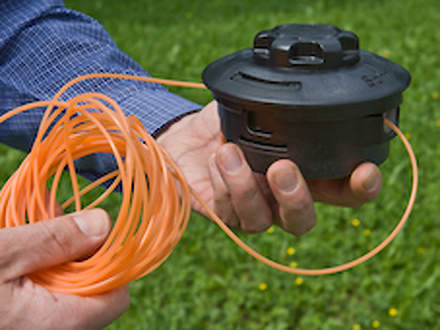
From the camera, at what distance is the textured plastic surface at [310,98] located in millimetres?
1336

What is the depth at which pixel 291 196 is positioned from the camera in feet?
5.13

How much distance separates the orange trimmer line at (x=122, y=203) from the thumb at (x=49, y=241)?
5cm

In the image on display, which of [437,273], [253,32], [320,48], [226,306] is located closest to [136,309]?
[226,306]

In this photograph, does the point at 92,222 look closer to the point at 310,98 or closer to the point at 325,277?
the point at 310,98

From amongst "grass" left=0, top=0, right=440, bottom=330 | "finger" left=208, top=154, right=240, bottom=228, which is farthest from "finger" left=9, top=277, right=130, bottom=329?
"grass" left=0, top=0, right=440, bottom=330

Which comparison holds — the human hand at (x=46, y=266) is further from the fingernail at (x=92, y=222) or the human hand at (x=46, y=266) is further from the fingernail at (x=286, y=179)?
the fingernail at (x=286, y=179)

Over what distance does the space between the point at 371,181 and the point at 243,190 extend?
0.38 m

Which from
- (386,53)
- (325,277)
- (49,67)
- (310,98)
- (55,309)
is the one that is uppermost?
(310,98)

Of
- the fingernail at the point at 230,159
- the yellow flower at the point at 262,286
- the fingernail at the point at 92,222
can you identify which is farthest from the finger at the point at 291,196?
the yellow flower at the point at 262,286

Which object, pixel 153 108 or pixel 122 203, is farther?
pixel 153 108

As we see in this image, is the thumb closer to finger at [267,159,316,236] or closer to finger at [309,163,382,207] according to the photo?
finger at [267,159,316,236]

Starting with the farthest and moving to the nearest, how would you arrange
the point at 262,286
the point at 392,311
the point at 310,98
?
the point at 262,286
the point at 392,311
the point at 310,98

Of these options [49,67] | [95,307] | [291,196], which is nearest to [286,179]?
[291,196]

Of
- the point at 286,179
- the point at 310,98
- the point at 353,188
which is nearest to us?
the point at 310,98
